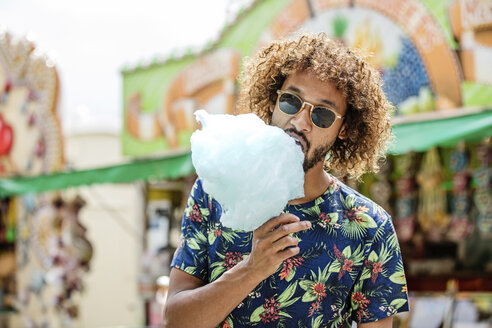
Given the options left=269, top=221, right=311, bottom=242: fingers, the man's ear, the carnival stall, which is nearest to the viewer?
left=269, top=221, right=311, bottom=242: fingers

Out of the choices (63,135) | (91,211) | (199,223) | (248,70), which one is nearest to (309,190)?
(199,223)

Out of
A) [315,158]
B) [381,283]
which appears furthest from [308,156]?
[381,283]

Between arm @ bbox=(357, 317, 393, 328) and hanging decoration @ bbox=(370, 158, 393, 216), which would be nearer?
arm @ bbox=(357, 317, 393, 328)

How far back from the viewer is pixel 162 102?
→ 9000 mm

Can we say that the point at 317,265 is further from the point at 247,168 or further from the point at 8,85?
the point at 8,85

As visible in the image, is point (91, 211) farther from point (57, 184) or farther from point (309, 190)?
point (309, 190)

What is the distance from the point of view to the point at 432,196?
673 centimetres

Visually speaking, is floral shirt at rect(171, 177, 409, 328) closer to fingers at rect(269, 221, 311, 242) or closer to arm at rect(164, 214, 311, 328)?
arm at rect(164, 214, 311, 328)

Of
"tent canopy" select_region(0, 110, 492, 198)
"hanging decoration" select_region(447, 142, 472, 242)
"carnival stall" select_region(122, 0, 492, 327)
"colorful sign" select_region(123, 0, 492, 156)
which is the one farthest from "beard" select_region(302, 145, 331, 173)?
"hanging decoration" select_region(447, 142, 472, 242)

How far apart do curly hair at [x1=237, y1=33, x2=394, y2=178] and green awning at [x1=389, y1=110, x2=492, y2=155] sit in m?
2.34

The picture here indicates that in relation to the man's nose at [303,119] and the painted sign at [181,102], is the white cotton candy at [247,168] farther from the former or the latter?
the painted sign at [181,102]

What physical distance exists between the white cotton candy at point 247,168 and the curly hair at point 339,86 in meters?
0.36

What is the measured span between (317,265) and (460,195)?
503cm

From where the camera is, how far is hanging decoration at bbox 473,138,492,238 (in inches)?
221
